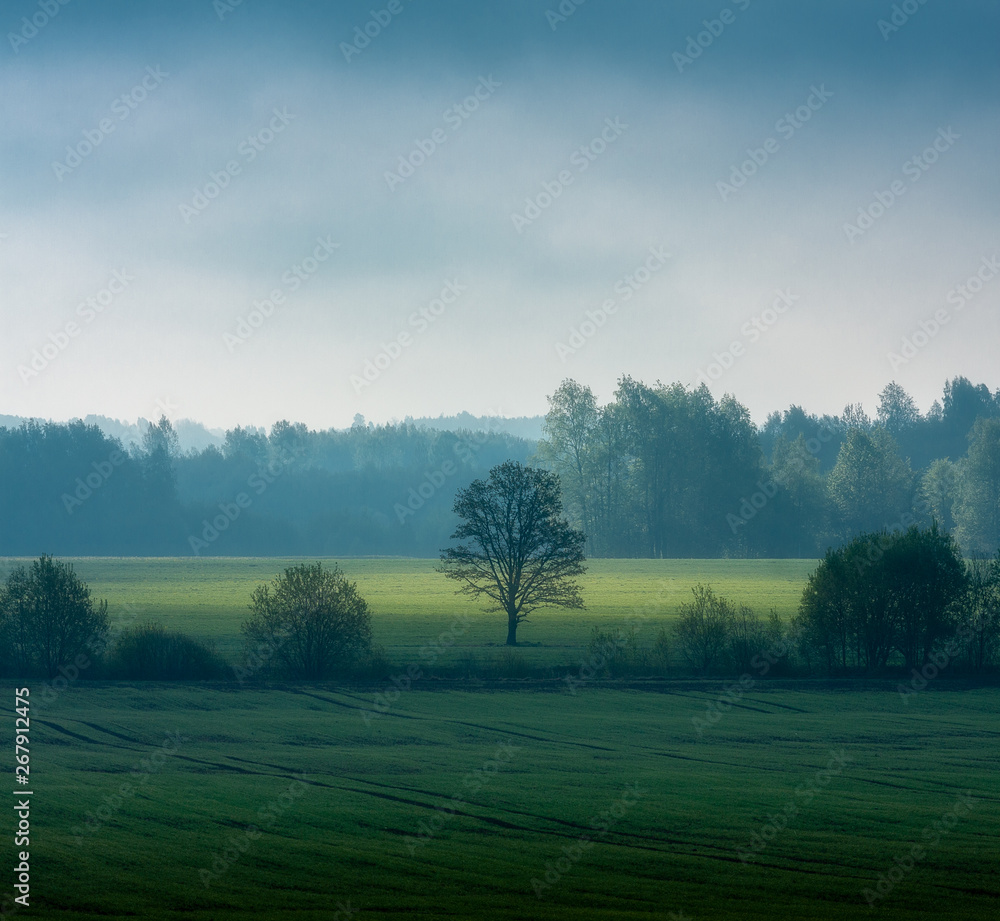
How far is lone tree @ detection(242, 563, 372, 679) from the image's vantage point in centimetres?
4819

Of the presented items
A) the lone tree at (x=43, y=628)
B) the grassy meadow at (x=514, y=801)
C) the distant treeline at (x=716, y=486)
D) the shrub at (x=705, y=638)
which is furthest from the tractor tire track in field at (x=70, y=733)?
the distant treeline at (x=716, y=486)

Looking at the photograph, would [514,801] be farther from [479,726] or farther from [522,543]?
[522,543]

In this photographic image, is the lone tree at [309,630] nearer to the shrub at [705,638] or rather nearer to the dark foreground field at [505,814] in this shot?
the dark foreground field at [505,814]

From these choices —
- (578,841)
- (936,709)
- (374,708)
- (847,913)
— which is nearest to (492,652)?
(374,708)

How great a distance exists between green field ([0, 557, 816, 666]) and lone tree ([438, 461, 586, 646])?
9.32 feet

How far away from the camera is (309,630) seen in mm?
48406

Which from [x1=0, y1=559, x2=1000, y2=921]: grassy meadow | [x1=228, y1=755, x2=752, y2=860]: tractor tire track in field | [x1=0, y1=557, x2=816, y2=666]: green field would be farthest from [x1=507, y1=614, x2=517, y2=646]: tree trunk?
[x1=228, y1=755, x2=752, y2=860]: tractor tire track in field

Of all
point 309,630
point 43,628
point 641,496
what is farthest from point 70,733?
point 641,496

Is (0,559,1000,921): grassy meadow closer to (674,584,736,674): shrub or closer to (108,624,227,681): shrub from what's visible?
(108,624,227,681): shrub

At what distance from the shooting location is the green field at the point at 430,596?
191 ft

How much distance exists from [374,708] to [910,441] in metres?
172

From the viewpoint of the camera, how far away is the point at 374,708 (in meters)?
39.8

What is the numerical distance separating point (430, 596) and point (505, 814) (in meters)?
62.4

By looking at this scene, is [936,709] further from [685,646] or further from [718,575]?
[718,575]
